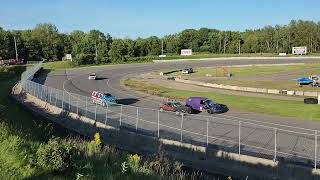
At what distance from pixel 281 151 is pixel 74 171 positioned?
18418 millimetres

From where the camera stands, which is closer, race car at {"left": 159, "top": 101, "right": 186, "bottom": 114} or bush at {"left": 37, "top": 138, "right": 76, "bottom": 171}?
bush at {"left": 37, "top": 138, "right": 76, "bottom": 171}

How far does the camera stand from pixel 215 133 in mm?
31500

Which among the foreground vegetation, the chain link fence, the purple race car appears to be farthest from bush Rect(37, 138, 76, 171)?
the purple race car

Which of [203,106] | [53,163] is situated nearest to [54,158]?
[53,163]

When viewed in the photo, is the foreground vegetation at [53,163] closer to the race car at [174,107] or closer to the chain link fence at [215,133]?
the chain link fence at [215,133]

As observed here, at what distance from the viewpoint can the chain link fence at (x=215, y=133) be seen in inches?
1025

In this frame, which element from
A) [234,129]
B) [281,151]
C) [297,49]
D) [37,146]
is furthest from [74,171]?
[297,49]

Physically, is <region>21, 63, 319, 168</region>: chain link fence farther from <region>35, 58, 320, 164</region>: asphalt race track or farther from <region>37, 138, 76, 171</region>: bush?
<region>37, 138, 76, 171</region>: bush

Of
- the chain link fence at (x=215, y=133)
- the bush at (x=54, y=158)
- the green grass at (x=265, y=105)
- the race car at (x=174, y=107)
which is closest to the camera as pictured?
the bush at (x=54, y=158)

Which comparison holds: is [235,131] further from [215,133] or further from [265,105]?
[265,105]

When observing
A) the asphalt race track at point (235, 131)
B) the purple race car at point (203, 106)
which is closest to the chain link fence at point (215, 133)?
the asphalt race track at point (235, 131)

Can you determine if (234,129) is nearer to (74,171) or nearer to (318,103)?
(318,103)

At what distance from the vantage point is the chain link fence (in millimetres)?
26047

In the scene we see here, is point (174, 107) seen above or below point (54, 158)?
below
